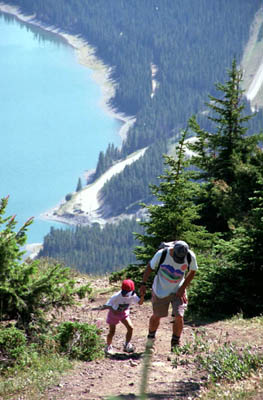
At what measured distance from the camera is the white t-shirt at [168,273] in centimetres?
948

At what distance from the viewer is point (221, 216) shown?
21.9 meters

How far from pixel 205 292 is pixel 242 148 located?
470 inches

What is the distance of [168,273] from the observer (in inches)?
376

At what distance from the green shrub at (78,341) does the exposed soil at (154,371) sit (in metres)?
0.27

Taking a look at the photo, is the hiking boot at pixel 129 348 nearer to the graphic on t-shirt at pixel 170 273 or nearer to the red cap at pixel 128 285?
the red cap at pixel 128 285

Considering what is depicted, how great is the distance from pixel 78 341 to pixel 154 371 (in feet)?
6.02

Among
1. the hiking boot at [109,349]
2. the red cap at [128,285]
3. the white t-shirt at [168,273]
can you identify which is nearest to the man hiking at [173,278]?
the white t-shirt at [168,273]

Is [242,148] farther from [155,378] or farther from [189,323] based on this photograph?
[155,378]

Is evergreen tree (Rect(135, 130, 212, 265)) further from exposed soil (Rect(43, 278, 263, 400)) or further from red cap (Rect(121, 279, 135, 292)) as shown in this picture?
red cap (Rect(121, 279, 135, 292))

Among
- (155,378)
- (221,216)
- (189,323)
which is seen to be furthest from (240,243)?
(221,216)

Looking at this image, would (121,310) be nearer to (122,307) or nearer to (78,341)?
(122,307)

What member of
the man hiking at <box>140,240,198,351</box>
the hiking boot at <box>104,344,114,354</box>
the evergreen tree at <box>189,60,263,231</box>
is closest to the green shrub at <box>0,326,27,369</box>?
the hiking boot at <box>104,344,114,354</box>

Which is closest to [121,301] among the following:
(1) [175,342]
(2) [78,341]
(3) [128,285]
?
(3) [128,285]

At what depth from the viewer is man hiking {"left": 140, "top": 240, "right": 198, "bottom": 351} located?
9422mm
